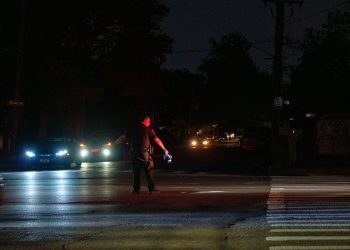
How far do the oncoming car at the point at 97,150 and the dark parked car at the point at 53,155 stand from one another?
29.8ft

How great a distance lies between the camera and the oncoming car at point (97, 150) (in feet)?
148

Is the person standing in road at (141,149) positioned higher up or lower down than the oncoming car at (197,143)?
lower down

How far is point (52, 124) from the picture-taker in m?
63.6

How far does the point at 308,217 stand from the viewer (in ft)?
42.8

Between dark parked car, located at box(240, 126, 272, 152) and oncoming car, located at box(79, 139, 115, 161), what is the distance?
376 inches

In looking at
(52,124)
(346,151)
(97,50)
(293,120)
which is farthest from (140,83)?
(346,151)

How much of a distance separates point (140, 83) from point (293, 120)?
43.1 feet

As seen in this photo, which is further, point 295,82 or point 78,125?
point 295,82

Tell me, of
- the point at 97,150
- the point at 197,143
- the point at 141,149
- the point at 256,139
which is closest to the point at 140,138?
the point at 141,149

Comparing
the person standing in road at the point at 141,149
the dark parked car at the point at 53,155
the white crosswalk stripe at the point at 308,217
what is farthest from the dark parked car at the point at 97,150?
the person standing in road at the point at 141,149

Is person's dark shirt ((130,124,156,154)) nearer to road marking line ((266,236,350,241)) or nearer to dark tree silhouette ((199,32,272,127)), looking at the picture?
road marking line ((266,236,350,241))

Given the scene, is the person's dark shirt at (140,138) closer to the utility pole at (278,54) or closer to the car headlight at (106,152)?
the utility pole at (278,54)

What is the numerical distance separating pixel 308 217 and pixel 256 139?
38212 mm

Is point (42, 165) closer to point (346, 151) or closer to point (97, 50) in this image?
point (346, 151)
